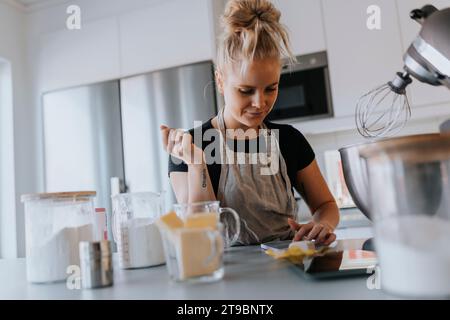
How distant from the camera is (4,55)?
246cm

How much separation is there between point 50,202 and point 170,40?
183cm

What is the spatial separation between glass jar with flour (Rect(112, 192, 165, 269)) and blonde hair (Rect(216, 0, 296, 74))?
0.41 meters

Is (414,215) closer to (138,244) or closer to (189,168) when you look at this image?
(138,244)

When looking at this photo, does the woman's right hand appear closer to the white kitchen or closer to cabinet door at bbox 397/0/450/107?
the white kitchen

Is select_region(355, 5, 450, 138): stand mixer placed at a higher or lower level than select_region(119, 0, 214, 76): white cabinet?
lower

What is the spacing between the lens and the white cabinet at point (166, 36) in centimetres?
221

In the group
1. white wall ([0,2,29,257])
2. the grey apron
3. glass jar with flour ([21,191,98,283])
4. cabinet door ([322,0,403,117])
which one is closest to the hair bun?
the grey apron

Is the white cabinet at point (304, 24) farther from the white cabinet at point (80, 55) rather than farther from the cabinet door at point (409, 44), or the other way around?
the white cabinet at point (80, 55)

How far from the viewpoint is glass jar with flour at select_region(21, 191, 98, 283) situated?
59 cm

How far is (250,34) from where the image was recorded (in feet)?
2.94

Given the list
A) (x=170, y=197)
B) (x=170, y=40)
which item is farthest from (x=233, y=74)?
(x=170, y=40)

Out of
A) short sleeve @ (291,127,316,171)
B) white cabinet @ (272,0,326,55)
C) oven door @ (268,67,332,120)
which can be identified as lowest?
short sleeve @ (291,127,316,171)

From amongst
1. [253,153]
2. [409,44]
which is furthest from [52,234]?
[409,44]
